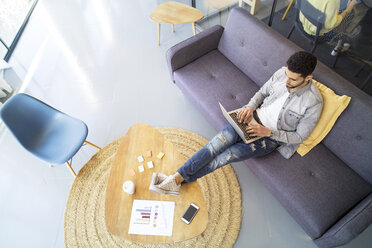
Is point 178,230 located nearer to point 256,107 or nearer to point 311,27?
point 256,107

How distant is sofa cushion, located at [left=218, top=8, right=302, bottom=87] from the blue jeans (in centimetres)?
68

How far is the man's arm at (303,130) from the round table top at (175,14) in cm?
184

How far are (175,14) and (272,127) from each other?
1.96 meters

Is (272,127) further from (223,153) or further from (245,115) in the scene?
(223,153)

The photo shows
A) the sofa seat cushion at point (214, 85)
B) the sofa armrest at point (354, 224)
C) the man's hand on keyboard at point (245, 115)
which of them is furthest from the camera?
the sofa seat cushion at point (214, 85)

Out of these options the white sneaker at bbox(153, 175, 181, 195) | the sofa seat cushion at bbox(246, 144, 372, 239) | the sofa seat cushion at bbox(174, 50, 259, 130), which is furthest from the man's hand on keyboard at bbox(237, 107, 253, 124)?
the white sneaker at bbox(153, 175, 181, 195)

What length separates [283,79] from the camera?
1.78m

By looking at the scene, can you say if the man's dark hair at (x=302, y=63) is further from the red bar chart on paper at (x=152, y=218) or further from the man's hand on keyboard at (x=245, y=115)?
the red bar chart on paper at (x=152, y=218)

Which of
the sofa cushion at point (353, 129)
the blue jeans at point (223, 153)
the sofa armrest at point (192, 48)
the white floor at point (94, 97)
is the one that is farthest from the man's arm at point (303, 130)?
the sofa armrest at point (192, 48)

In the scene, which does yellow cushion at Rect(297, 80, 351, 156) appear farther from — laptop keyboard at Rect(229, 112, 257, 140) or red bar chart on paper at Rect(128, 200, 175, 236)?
red bar chart on paper at Rect(128, 200, 175, 236)

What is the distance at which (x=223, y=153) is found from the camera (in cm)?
183

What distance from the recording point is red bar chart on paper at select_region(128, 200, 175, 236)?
1496 millimetres

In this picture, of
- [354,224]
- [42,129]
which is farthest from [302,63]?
[42,129]

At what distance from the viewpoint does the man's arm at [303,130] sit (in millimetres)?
1624
